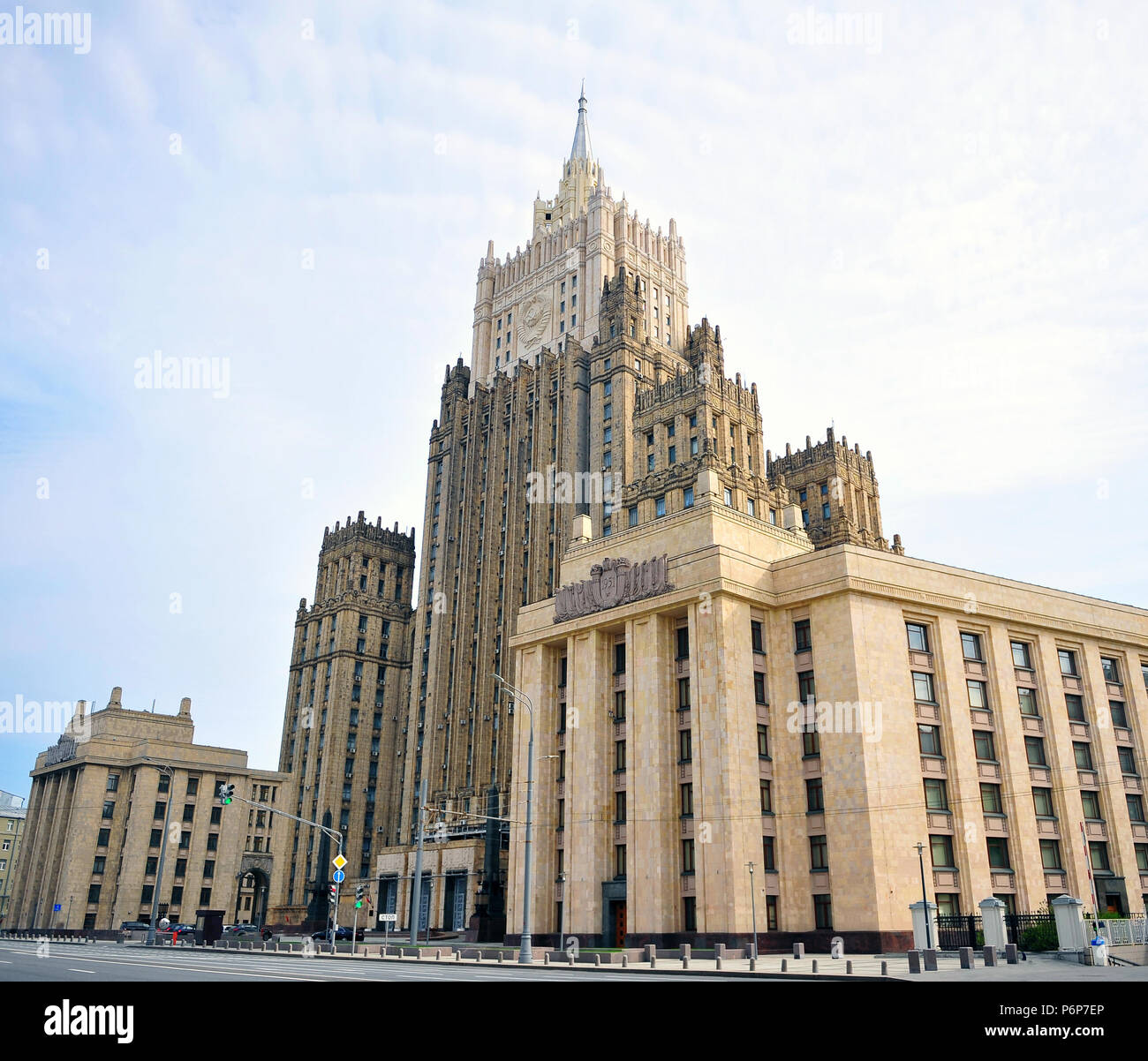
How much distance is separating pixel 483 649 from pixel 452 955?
5321 cm

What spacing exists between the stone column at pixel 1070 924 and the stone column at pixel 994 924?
7.07 feet

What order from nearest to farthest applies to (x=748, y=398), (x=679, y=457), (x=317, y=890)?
(x=317, y=890) → (x=679, y=457) → (x=748, y=398)

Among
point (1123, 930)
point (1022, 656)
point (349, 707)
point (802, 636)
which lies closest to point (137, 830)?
point (349, 707)

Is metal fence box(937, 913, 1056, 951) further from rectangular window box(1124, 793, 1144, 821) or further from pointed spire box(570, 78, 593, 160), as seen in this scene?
pointed spire box(570, 78, 593, 160)

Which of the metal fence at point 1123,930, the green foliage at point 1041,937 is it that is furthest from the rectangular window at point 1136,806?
the metal fence at point 1123,930

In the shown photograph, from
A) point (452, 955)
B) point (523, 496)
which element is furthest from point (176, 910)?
point (452, 955)

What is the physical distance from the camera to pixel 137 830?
111m

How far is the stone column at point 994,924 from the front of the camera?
4053cm

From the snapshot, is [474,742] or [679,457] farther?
[474,742]

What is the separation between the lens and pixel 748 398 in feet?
315

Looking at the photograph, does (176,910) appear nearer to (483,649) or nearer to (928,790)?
(483,649)

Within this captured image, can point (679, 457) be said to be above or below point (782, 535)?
above

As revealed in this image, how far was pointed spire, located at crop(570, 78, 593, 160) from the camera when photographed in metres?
134

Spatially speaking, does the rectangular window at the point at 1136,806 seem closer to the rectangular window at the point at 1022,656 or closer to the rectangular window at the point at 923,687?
the rectangular window at the point at 1022,656
